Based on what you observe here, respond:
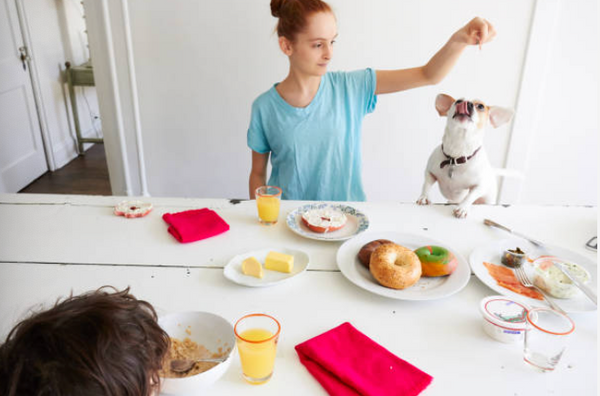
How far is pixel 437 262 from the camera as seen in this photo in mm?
1110

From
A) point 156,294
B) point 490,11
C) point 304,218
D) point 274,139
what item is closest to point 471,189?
point 304,218

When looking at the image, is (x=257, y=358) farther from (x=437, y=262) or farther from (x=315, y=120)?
(x=315, y=120)

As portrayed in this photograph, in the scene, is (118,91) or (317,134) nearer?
(317,134)

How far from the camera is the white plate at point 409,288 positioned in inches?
41.0

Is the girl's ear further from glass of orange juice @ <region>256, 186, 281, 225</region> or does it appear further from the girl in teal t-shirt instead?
glass of orange juice @ <region>256, 186, 281, 225</region>

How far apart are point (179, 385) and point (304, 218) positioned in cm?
68

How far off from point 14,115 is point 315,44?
8.74ft

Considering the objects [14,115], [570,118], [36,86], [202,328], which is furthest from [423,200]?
[36,86]

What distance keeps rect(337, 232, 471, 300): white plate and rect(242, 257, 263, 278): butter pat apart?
0.20 metres

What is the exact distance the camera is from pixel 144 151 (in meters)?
2.67

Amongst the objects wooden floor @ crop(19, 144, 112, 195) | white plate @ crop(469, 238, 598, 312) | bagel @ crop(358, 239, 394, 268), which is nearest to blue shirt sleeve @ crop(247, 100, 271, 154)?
bagel @ crop(358, 239, 394, 268)

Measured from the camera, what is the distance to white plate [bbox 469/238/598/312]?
3.36ft

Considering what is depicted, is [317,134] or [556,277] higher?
[317,134]

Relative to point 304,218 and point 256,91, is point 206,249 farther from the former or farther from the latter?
point 256,91
